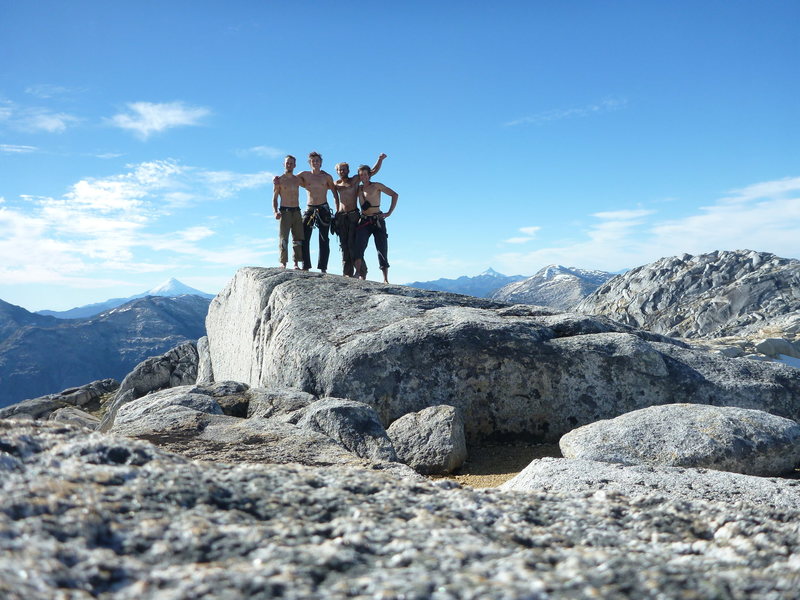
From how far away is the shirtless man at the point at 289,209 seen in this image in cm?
2147

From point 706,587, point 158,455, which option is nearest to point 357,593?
point 706,587

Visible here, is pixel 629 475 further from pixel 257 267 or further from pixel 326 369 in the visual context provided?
pixel 257 267

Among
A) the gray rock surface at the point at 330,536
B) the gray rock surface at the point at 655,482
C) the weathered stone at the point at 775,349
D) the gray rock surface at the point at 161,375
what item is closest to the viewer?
the gray rock surface at the point at 330,536

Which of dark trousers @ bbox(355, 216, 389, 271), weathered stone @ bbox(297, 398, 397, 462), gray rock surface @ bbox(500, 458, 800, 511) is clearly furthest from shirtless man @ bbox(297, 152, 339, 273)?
gray rock surface @ bbox(500, 458, 800, 511)

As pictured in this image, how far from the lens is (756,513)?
11.9ft

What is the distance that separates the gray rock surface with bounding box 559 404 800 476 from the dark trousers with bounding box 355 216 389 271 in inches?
519

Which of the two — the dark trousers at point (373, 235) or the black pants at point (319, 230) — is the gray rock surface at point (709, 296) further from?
the black pants at point (319, 230)

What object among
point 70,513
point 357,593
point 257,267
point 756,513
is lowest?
point 756,513

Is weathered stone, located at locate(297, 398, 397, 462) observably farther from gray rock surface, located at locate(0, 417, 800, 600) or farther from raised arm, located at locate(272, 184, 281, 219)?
raised arm, located at locate(272, 184, 281, 219)

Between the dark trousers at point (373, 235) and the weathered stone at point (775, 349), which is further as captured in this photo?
the weathered stone at point (775, 349)

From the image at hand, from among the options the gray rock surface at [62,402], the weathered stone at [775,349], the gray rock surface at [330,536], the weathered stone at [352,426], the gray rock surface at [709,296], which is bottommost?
the gray rock surface at [62,402]

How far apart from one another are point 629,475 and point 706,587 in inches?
240

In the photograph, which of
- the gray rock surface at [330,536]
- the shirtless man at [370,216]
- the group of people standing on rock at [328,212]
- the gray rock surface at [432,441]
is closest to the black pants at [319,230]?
the group of people standing on rock at [328,212]

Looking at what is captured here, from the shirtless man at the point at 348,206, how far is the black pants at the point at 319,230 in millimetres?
477
